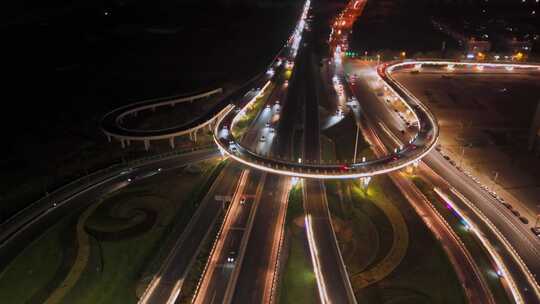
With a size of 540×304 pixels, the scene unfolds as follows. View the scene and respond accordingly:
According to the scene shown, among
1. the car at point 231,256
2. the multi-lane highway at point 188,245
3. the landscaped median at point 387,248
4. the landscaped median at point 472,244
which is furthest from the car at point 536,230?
the multi-lane highway at point 188,245

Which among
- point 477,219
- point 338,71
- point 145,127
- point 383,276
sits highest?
point 338,71

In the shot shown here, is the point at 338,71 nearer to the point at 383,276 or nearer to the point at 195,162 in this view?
the point at 195,162

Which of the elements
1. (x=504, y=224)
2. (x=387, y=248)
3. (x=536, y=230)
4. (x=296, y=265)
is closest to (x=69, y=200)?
(x=296, y=265)

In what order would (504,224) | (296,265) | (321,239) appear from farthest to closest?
(504,224) → (321,239) → (296,265)

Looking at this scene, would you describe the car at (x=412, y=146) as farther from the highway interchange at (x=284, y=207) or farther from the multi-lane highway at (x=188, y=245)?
the multi-lane highway at (x=188, y=245)

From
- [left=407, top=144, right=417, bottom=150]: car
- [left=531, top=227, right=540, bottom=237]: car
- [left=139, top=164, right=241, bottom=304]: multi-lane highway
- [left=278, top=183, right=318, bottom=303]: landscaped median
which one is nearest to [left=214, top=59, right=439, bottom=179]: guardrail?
[left=407, top=144, right=417, bottom=150]: car

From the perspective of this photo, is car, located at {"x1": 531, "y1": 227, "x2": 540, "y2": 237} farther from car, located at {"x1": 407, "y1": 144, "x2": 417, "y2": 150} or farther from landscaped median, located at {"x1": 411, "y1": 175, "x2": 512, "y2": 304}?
car, located at {"x1": 407, "y1": 144, "x2": 417, "y2": 150}

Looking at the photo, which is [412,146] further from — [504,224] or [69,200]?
[69,200]

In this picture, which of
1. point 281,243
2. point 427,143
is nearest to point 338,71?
point 427,143
